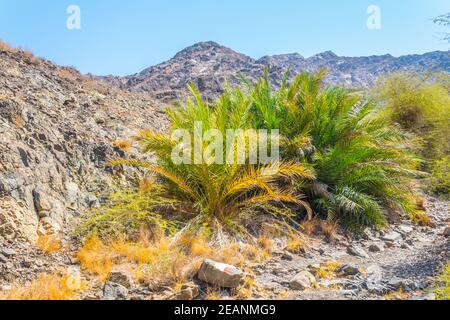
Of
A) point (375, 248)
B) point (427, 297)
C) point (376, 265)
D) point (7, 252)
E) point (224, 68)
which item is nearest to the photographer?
point (427, 297)

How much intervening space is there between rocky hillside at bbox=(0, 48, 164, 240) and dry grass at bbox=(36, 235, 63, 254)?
115 mm

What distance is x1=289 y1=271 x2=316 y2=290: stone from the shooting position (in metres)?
3.87

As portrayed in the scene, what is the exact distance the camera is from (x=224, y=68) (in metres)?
41.1

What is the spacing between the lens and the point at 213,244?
4.71m

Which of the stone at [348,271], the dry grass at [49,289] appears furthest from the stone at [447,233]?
the dry grass at [49,289]

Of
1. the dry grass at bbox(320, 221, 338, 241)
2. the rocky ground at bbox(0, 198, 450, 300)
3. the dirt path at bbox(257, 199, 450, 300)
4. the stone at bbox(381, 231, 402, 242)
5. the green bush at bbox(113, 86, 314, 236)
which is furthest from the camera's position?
the stone at bbox(381, 231, 402, 242)

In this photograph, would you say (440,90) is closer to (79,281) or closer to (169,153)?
(169,153)

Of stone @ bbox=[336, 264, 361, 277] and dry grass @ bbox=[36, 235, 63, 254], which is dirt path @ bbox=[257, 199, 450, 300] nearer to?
stone @ bbox=[336, 264, 361, 277]

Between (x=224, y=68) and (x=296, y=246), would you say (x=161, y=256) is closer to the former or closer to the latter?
(x=296, y=246)

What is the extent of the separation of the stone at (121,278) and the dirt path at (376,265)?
1.31 m

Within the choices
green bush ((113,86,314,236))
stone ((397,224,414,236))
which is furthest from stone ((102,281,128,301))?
stone ((397,224,414,236))

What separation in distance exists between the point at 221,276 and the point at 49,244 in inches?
83.8

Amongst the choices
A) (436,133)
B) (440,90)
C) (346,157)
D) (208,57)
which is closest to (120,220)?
(346,157)

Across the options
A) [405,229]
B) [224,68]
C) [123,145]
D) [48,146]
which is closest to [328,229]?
[405,229]
